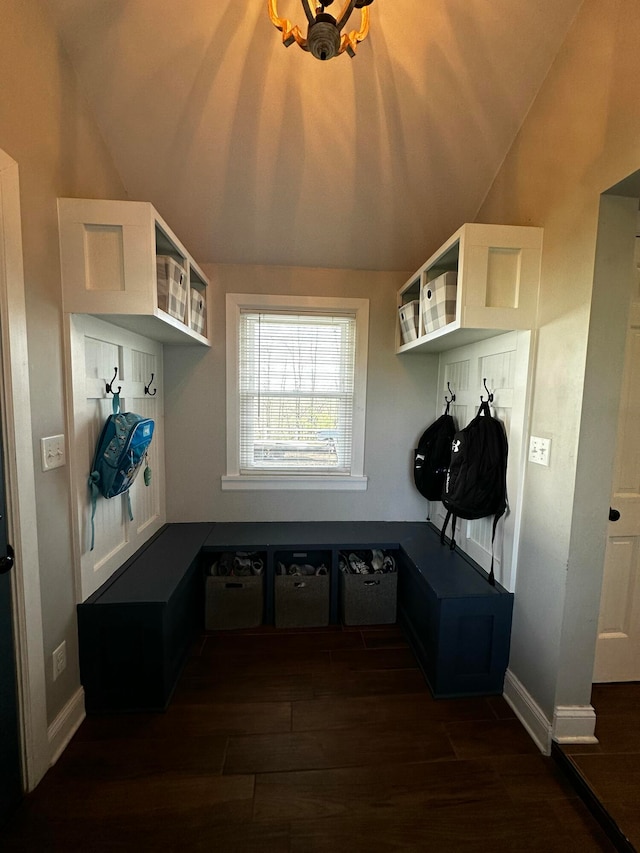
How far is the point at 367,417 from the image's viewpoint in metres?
2.54

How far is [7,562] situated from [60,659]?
58 centimetres

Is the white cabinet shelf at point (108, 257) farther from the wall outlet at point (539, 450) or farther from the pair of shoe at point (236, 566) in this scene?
the wall outlet at point (539, 450)

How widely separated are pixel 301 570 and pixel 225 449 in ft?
3.20

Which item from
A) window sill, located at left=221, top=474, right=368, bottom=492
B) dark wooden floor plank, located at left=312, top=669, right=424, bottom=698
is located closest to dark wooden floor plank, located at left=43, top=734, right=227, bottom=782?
dark wooden floor plank, located at left=312, top=669, right=424, bottom=698

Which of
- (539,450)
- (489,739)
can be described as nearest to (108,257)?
(539,450)

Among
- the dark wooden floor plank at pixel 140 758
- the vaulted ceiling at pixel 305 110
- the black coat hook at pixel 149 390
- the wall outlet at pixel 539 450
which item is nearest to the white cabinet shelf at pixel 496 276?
the wall outlet at pixel 539 450

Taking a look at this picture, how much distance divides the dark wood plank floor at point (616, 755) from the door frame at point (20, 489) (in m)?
2.06

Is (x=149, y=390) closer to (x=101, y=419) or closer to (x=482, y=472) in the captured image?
(x=101, y=419)

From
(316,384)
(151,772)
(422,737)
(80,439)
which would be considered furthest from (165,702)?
(316,384)

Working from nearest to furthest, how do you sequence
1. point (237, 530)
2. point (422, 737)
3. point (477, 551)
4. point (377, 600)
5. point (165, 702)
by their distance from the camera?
point (422, 737)
point (165, 702)
point (477, 551)
point (377, 600)
point (237, 530)

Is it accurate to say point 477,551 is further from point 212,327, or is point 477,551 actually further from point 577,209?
point 212,327

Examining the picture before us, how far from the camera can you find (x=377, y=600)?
2.24 m

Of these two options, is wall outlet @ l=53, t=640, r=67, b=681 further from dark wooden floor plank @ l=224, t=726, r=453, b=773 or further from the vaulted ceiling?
the vaulted ceiling

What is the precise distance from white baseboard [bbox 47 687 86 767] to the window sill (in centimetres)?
129
